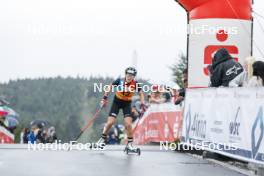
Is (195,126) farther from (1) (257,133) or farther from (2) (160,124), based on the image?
(2) (160,124)

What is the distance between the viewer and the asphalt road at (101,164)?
9.80m

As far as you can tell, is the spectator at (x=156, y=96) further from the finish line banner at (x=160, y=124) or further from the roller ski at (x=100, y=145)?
the roller ski at (x=100, y=145)

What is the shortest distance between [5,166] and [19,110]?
121 metres

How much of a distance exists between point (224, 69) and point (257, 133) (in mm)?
2689

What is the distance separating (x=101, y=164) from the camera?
36.6ft

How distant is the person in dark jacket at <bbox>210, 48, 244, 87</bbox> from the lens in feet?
39.1

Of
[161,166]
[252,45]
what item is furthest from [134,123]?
[161,166]

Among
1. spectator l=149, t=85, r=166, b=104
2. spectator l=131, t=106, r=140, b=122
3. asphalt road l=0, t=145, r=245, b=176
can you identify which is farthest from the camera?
spectator l=131, t=106, r=140, b=122

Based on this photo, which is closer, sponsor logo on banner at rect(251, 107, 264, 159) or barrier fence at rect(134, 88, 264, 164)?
sponsor logo on banner at rect(251, 107, 264, 159)

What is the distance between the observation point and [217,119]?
11.8 metres

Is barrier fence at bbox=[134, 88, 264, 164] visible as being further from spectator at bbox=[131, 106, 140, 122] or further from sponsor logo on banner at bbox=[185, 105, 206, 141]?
spectator at bbox=[131, 106, 140, 122]

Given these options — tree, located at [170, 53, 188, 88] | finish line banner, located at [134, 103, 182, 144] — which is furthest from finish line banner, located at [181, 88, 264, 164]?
tree, located at [170, 53, 188, 88]

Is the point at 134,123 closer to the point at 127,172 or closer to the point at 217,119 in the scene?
the point at 217,119

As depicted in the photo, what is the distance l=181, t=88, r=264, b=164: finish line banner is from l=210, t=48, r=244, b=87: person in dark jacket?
237mm
